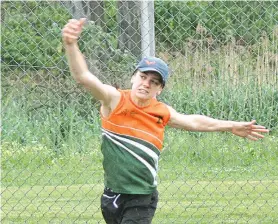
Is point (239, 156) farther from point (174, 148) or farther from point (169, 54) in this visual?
point (169, 54)

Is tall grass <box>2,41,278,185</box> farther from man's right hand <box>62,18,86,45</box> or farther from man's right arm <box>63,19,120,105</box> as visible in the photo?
man's right hand <box>62,18,86,45</box>

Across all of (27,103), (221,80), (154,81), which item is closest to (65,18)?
(27,103)

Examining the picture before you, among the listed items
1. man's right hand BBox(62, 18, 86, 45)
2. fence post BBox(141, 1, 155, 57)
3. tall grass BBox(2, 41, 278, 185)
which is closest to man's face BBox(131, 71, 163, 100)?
man's right hand BBox(62, 18, 86, 45)

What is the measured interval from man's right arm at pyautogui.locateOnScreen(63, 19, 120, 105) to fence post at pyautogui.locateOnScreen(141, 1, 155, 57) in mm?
1814

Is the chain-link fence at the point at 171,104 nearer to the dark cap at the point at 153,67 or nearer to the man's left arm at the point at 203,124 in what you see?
the man's left arm at the point at 203,124

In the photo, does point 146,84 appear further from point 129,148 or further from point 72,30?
point 72,30

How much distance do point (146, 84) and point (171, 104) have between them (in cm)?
214

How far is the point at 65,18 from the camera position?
8.14 metres

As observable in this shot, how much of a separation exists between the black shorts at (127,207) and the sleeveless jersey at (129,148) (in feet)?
0.17

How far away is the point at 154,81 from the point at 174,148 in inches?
94.7

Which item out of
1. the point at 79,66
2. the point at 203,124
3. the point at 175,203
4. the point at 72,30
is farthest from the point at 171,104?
the point at 72,30

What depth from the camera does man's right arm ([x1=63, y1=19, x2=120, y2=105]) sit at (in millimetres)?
4207

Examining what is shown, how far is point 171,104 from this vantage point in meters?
6.98

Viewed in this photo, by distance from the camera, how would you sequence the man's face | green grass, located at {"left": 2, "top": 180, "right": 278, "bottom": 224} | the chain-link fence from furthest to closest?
the chain-link fence, green grass, located at {"left": 2, "top": 180, "right": 278, "bottom": 224}, the man's face
